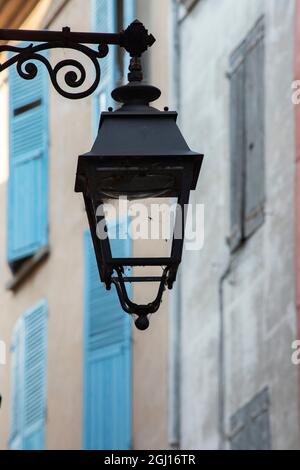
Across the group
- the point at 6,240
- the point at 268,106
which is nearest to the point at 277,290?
the point at 268,106

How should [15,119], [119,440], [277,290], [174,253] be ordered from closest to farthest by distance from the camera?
[174,253] < [277,290] < [119,440] < [15,119]

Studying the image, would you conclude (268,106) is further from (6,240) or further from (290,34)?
(6,240)

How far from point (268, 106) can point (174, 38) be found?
282 centimetres

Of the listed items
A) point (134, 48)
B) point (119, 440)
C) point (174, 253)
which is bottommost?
point (174, 253)

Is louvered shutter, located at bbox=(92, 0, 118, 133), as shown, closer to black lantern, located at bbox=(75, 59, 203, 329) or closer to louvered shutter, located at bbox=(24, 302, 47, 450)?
louvered shutter, located at bbox=(24, 302, 47, 450)

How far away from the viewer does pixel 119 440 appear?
1736cm

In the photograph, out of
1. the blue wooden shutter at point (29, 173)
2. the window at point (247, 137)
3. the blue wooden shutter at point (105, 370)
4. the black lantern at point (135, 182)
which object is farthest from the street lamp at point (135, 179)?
the blue wooden shutter at point (29, 173)

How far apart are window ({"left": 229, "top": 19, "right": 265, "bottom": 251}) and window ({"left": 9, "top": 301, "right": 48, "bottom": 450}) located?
170 inches

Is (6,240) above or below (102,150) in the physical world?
above

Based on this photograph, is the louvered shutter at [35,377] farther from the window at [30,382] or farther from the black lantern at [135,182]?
the black lantern at [135,182]

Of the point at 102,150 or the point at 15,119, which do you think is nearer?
the point at 102,150

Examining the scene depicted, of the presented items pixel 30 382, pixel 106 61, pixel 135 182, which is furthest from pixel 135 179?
pixel 30 382

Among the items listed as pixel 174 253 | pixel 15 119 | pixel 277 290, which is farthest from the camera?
pixel 15 119

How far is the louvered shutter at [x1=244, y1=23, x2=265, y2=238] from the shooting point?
1505 cm
